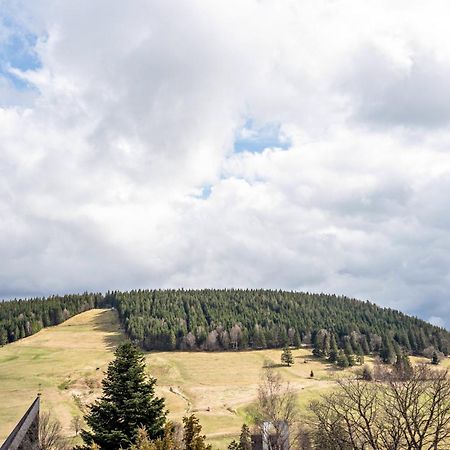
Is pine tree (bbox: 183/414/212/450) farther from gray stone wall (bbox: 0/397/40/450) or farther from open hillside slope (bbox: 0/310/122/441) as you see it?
open hillside slope (bbox: 0/310/122/441)

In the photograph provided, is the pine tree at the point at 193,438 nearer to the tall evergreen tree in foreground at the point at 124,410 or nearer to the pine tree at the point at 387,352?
the tall evergreen tree in foreground at the point at 124,410

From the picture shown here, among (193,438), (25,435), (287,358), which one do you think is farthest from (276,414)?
(287,358)

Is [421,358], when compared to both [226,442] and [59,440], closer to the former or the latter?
[226,442]

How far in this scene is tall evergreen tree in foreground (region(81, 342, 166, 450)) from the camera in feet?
99.8

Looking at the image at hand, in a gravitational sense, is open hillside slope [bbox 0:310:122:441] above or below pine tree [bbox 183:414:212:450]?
above

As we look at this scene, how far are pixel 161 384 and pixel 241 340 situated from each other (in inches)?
2575

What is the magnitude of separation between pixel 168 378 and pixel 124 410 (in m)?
113

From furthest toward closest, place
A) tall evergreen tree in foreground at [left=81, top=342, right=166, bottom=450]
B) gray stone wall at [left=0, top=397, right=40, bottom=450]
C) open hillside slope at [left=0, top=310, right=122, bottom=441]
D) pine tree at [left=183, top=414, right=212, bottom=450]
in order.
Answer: open hillside slope at [left=0, top=310, right=122, bottom=441] → gray stone wall at [left=0, top=397, right=40, bottom=450] → tall evergreen tree in foreground at [left=81, top=342, right=166, bottom=450] → pine tree at [left=183, top=414, right=212, bottom=450]

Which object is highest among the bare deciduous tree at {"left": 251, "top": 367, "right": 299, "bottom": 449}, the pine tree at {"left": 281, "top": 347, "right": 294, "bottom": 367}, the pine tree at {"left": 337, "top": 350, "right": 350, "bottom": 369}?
the pine tree at {"left": 281, "top": 347, "right": 294, "bottom": 367}

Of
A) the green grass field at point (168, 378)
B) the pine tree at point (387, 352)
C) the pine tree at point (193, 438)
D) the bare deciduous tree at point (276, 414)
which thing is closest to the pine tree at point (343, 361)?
the green grass field at point (168, 378)

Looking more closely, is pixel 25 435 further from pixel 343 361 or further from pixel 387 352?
pixel 387 352

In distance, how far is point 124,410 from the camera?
104 feet

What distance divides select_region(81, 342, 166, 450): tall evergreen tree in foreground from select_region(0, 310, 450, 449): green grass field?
47.5 meters

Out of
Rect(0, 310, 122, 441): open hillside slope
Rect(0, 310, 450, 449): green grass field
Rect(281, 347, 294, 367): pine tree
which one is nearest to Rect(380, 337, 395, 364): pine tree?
Rect(0, 310, 450, 449): green grass field
